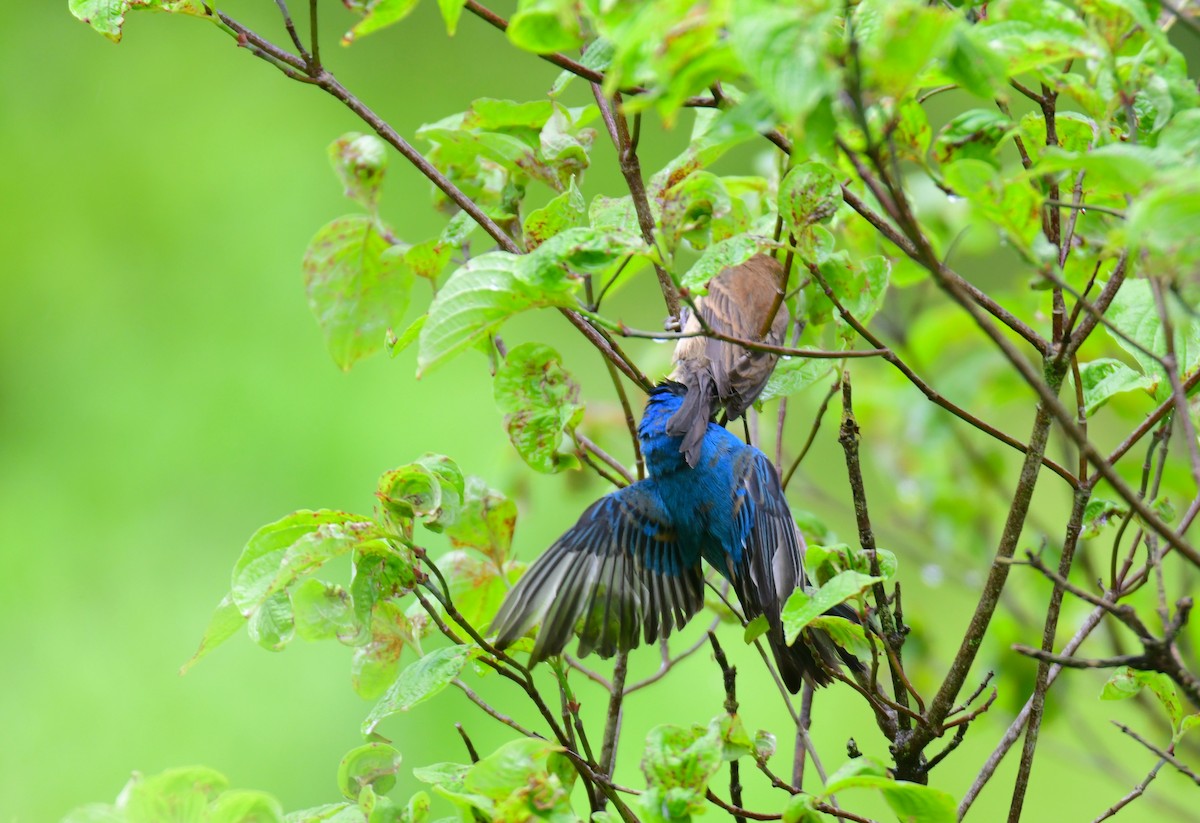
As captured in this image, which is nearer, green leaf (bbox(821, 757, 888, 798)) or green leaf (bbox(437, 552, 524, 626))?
green leaf (bbox(821, 757, 888, 798))

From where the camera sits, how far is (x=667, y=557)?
1.15 m

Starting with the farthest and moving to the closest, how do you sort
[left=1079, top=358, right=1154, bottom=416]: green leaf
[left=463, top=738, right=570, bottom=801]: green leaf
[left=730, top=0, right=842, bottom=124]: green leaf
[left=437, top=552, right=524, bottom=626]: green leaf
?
[left=437, top=552, right=524, bottom=626]: green leaf → [left=1079, top=358, right=1154, bottom=416]: green leaf → [left=463, top=738, right=570, bottom=801]: green leaf → [left=730, top=0, right=842, bottom=124]: green leaf

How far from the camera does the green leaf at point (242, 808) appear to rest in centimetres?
67

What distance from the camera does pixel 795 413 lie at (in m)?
2.80

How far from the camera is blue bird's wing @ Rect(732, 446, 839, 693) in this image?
95 cm

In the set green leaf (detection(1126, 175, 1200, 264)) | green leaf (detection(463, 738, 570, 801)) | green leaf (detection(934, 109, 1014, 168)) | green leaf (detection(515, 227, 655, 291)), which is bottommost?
green leaf (detection(463, 738, 570, 801))

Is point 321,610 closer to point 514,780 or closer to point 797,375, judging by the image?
point 514,780

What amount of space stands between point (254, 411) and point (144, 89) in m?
1.12

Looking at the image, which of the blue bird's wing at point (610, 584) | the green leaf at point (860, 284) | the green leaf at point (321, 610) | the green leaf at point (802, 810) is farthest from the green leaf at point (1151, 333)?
the green leaf at point (321, 610)

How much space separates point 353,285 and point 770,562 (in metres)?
0.46

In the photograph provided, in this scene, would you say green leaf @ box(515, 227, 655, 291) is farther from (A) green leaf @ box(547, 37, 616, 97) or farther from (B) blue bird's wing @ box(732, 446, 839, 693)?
(B) blue bird's wing @ box(732, 446, 839, 693)

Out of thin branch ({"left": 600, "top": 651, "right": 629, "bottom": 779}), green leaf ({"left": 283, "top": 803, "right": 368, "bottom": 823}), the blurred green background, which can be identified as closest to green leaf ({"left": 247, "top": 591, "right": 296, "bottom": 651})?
green leaf ({"left": 283, "top": 803, "right": 368, "bottom": 823})

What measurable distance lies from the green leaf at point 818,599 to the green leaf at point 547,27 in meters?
0.34

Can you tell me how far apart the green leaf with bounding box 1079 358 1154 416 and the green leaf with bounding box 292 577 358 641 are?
54cm
